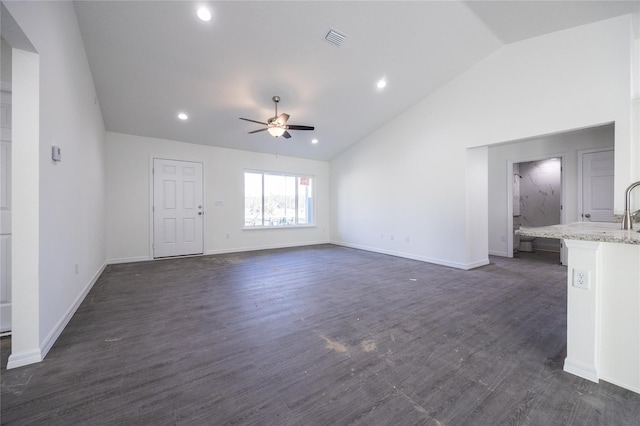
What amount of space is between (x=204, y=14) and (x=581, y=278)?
4.13m

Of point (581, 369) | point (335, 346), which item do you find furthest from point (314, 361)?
point (581, 369)

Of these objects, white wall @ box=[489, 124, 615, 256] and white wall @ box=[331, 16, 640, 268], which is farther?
white wall @ box=[489, 124, 615, 256]

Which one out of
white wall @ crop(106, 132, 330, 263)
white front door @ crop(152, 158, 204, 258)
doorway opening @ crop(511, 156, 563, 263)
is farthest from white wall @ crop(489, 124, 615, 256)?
white front door @ crop(152, 158, 204, 258)


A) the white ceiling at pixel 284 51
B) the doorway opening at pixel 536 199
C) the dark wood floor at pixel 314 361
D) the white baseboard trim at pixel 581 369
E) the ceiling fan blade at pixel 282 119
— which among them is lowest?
the dark wood floor at pixel 314 361

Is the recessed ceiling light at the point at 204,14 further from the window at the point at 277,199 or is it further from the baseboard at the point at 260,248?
the baseboard at the point at 260,248

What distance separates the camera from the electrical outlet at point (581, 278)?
1.58 meters

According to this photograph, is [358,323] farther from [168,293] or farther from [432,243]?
[432,243]

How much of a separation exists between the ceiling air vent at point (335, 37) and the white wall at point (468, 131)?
2.37m

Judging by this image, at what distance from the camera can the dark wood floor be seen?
1.33 m

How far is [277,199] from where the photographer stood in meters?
6.97

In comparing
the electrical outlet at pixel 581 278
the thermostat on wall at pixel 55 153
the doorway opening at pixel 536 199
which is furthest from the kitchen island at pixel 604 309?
the doorway opening at pixel 536 199

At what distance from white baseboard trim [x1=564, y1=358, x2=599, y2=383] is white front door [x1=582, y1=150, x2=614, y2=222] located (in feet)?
14.3

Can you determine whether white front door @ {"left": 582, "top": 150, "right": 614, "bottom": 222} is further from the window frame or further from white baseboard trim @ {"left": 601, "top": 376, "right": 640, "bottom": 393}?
the window frame

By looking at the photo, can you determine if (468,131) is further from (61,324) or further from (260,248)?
(61,324)
